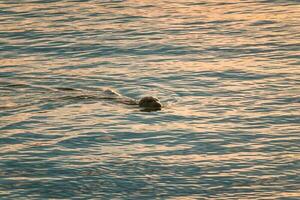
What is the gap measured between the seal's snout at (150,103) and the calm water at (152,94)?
0.11 meters

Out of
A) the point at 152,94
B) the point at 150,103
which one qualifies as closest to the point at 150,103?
the point at 150,103

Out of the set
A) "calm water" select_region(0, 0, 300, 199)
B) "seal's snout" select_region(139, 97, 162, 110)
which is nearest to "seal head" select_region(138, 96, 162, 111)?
"seal's snout" select_region(139, 97, 162, 110)

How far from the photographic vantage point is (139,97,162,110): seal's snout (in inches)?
429

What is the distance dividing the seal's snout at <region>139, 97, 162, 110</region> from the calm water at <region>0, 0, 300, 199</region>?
0.38 ft

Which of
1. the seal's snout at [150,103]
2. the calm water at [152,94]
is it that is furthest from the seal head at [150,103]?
the calm water at [152,94]

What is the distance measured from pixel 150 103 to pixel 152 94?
1.65 ft

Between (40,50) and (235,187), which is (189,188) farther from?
(40,50)

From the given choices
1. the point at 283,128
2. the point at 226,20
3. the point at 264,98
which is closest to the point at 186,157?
the point at 283,128

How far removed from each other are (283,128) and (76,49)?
459 centimetres

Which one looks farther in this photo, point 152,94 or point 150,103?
point 152,94

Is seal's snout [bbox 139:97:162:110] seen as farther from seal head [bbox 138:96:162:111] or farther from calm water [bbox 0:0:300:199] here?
calm water [bbox 0:0:300:199]

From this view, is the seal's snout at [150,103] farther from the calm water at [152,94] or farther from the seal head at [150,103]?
the calm water at [152,94]

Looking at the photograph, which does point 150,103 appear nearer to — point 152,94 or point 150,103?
point 150,103

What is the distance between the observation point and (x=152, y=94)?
11414mm
